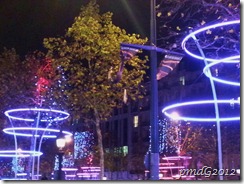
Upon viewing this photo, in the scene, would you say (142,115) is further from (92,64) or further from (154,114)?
(154,114)

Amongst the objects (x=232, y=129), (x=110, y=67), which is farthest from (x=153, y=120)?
(x=232, y=129)

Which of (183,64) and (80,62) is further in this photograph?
(183,64)

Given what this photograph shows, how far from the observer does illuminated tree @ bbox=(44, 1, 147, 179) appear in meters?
31.5

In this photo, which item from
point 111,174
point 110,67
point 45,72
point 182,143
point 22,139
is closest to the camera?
point 110,67

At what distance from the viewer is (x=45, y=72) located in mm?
37812

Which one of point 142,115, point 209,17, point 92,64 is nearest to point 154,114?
point 209,17

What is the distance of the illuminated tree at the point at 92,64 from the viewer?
1239 inches

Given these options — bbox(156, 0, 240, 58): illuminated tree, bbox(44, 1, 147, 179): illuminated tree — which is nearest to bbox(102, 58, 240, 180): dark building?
bbox(44, 1, 147, 179): illuminated tree

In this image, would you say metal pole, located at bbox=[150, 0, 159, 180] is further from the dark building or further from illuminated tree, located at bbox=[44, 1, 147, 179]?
the dark building

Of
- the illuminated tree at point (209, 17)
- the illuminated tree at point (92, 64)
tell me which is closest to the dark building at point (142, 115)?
the illuminated tree at point (92, 64)

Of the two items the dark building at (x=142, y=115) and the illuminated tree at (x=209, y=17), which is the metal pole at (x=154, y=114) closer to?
the illuminated tree at (x=209, y=17)

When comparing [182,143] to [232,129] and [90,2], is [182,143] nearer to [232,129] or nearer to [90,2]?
[232,129]

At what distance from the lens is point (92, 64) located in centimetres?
3275

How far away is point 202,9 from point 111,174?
191 ft
